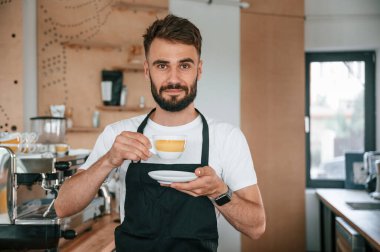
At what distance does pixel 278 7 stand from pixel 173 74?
2806 millimetres

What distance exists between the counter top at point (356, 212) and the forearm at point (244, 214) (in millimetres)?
1054

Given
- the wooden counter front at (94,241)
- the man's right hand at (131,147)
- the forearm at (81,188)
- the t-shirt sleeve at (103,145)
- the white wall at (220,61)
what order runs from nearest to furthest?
1. the man's right hand at (131,147)
2. the forearm at (81,188)
3. the t-shirt sleeve at (103,145)
4. the wooden counter front at (94,241)
5. the white wall at (220,61)

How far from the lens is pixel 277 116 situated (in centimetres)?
400

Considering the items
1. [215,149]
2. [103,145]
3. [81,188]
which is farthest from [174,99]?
[81,188]

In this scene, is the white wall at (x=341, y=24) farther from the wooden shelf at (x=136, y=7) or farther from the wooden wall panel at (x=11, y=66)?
the wooden wall panel at (x=11, y=66)

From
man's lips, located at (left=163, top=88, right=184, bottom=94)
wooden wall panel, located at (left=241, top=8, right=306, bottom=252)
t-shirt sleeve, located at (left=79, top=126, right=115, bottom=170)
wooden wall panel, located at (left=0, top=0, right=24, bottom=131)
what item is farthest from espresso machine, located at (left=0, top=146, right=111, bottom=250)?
wooden wall panel, located at (left=241, top=8, right=306, bottom=252)

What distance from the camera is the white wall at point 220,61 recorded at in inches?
153

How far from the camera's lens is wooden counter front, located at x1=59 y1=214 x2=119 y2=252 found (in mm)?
1938

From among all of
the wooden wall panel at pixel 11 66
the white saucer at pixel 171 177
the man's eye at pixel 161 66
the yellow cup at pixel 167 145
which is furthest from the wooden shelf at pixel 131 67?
the white saucer at pixel 171 177

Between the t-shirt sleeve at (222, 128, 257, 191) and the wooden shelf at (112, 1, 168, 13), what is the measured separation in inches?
95.4

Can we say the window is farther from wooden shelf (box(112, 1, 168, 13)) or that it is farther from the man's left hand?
A: the man's left hand

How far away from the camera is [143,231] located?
1527 mm

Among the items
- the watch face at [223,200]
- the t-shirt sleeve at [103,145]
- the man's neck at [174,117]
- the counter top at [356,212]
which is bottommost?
the counter top at [356,212]

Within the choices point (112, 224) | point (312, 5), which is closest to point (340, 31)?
point (312, 5)
